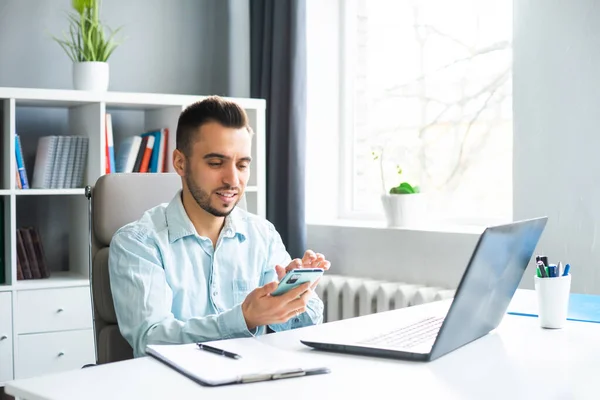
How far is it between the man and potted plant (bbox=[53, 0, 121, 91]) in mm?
1227

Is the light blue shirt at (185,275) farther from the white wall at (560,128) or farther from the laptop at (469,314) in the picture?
the white wall at (560,128)

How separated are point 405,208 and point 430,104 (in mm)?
464

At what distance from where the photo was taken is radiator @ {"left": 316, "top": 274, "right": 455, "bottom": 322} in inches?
113

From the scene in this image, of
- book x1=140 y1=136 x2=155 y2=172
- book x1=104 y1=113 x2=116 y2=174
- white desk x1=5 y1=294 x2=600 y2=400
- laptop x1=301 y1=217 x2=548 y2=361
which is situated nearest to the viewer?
white desk x1=5 y1=294 x2=600 y2=400

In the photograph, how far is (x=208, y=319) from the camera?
5.30 ft

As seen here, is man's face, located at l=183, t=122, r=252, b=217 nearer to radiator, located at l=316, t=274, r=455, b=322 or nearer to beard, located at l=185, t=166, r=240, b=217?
beard, located at l=185, t=166, r=240, b=217

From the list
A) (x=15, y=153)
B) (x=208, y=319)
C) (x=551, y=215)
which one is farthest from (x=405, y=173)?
(x=208, y=319)

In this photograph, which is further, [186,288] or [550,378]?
[186,288]

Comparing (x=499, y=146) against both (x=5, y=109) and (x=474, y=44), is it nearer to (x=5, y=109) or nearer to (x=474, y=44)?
(x=474, y=44)

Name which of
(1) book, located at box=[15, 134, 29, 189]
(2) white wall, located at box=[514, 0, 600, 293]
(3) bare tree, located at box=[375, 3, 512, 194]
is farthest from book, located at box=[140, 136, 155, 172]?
(2) white wall, located at box=[514, 0, 600, 293]

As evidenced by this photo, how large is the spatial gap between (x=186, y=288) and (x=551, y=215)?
1.25 m

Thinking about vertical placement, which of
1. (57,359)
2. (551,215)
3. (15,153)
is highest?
(15,153)

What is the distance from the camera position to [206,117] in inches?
75.7

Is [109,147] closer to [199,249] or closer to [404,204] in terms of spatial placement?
[404,204]
